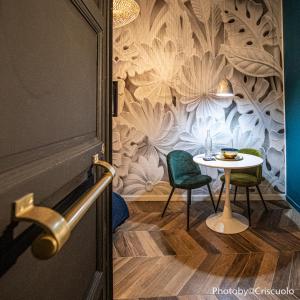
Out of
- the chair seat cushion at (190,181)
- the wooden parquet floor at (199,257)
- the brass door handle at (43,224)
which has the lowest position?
the wooden parquet floor at (199,257)

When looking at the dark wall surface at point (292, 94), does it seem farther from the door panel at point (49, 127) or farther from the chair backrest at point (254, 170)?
the door panel at point (49, 127)

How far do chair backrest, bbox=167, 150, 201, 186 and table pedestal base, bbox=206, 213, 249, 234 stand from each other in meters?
0.66

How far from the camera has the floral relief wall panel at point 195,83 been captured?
3637 mm

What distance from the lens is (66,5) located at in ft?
1.87

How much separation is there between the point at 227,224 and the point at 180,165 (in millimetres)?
943

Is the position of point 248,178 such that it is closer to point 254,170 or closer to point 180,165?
point 254,170

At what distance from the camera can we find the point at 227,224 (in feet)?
9.20

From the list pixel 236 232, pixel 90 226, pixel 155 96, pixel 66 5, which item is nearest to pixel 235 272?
pixel 236 232

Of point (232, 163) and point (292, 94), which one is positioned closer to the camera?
point (232, 163)

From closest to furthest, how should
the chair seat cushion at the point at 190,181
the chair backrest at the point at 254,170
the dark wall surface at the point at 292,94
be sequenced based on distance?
the chair seat cushion at the point at 190,181, the chair backrest at the point at 254,170, the dark wall surface at the point at 292,94

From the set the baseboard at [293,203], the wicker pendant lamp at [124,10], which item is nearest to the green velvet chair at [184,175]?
the baseboard at [293,203]

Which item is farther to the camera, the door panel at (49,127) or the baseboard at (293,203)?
the baseboard at (293,203)

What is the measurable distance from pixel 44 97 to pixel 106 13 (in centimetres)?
66

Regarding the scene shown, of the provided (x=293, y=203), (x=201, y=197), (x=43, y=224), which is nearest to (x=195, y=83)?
(x=201, y=197)
